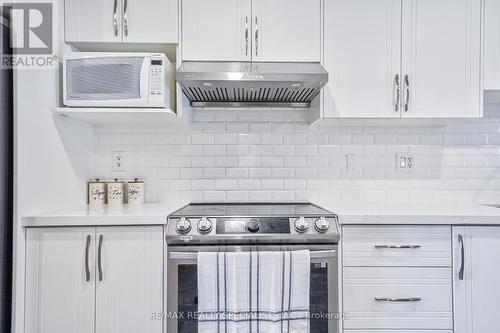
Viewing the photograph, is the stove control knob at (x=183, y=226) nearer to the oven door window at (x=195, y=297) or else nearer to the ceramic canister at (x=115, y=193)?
→ the oven door window at (x=195, y=297)

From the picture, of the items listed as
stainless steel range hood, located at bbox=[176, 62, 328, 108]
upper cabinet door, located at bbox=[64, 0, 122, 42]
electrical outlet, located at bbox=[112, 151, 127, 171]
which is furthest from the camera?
electrical outlet, located at bbox=[112, 151, 127, 171]

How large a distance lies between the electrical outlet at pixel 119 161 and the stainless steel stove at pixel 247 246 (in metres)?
0.76

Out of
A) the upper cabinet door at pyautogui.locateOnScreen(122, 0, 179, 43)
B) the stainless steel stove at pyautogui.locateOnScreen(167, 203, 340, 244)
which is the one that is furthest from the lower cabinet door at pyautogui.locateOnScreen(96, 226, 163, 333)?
the upper cabinet door at pyautogui.locateOnScreen(122, 0, 179, 43)

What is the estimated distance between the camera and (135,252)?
1.52 metres

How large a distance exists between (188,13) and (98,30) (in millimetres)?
498

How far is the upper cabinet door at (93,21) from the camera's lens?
1.79 m

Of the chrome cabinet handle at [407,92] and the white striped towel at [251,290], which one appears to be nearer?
the white striped towel at [251,290]

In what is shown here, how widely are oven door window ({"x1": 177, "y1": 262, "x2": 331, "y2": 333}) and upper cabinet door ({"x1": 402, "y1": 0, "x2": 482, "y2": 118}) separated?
1.03 metres

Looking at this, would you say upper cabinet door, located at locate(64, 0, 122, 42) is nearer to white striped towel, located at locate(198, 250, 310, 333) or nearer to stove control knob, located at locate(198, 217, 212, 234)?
stove control knob, located at locate(198, 217, 212, 234)

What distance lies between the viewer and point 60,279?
4.93ft

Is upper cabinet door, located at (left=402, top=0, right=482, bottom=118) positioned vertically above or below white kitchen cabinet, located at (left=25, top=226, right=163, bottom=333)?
above

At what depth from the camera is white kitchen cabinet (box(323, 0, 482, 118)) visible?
183 cm

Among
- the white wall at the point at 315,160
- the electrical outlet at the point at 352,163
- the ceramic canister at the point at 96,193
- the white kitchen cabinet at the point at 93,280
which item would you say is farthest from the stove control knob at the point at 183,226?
the electrical outlet at the point at 352,163

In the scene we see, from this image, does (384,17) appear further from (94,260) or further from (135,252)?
(94,260)
